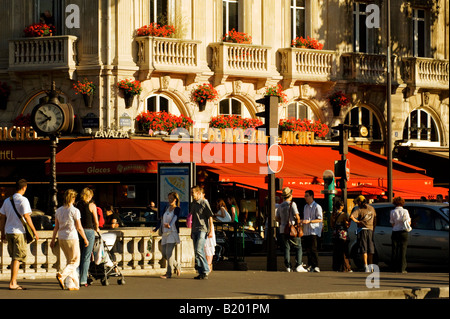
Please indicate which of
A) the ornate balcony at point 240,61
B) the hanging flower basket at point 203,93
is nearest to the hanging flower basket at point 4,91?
the hanging flower basket at point 203,93

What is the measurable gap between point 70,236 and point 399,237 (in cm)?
746

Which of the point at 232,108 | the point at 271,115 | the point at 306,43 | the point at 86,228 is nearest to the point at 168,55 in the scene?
the point at 232,108

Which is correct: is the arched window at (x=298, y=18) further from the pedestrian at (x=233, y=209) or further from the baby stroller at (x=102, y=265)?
the baby stroller at (x=102, y=265)

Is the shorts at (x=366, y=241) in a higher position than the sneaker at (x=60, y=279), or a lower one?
higher

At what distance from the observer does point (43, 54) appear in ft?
112

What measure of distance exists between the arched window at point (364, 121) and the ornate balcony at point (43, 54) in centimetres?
1049

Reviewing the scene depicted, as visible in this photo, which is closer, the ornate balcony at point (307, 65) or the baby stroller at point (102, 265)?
the baby stroller at point (102, 265)

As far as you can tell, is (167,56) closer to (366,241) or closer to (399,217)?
(366,241)

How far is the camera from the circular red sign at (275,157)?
22.5 m

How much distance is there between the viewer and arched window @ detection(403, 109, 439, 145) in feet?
134

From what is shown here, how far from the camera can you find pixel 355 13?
39.5m

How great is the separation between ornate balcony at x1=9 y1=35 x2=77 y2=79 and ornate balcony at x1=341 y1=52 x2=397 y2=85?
32.1 ft

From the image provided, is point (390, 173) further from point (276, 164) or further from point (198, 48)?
point (276, 164)
